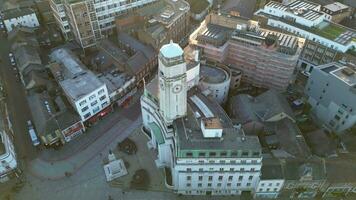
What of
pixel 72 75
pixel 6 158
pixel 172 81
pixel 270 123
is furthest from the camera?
pixel 72 75

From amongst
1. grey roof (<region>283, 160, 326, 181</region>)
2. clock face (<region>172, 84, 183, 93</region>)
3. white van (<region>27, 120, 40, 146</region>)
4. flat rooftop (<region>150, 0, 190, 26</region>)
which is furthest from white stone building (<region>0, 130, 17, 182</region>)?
grey roof (<region>283, 160, 326, 181</region>)

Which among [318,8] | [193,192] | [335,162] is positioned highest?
[318,8]

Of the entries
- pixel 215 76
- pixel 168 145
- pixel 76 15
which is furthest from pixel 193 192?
pixel 76 15

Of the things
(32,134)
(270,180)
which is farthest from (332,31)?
(32,134)

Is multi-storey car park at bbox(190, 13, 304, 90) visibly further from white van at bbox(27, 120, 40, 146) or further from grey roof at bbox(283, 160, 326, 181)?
white van at bbox(27, 120, 40, 146)

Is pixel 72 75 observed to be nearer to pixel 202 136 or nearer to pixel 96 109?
pixel 96 109

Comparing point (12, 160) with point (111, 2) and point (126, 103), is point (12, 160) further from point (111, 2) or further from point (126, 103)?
point (111, 2)
